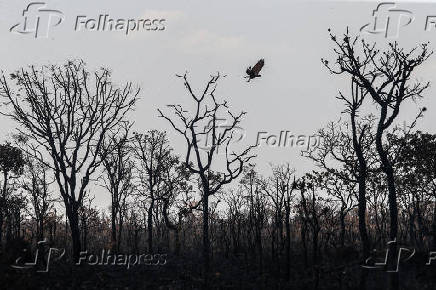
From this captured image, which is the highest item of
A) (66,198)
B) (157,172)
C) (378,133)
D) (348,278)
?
(157,172)

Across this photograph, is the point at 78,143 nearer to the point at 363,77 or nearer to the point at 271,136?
the point at 271,136

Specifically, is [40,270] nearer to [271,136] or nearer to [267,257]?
[271,136]

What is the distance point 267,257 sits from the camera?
1426 inches

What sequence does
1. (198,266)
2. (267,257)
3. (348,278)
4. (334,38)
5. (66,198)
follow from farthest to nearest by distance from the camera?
(267,257), (198,266), (348,278), (66,198), (334,38)

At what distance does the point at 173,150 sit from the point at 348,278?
2088 centimetres

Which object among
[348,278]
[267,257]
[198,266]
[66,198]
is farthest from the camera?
[267,257]

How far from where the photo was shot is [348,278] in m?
23.2

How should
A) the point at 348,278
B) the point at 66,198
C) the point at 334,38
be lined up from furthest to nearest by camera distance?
the point at 348,278 < the point at 66,198 < the point at 334,38

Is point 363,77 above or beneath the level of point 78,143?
above

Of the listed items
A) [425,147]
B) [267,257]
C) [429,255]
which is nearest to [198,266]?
[267,257]

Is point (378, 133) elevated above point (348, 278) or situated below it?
above

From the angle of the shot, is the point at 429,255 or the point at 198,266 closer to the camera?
the point at 429,255

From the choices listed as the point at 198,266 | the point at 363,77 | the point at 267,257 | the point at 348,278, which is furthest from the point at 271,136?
the point at 267,257

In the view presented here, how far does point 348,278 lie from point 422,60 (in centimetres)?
1287
